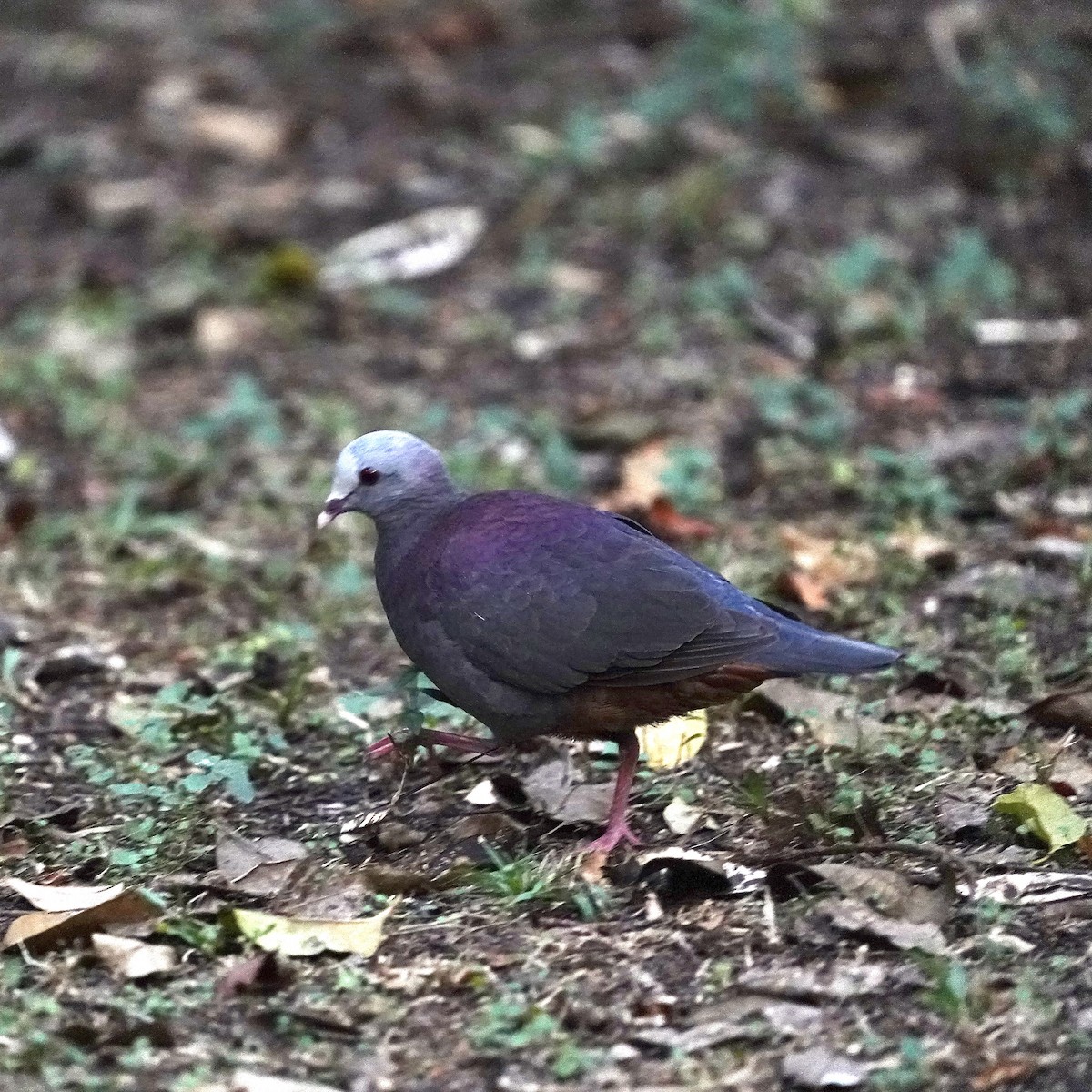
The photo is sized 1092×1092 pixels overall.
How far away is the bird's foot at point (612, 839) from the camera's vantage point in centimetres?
355

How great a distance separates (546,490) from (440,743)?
197 cm

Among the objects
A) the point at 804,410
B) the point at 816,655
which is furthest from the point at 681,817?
the point at 804,410

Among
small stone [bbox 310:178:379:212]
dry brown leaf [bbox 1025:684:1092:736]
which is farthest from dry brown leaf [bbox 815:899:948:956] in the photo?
small stone [bbox 310:178:379:212]

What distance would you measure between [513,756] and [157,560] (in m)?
1.56

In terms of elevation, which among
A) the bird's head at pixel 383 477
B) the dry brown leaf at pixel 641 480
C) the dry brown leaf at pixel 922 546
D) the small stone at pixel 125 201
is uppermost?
the bird's head at pixel 383 477

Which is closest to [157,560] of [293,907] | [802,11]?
[293,907]

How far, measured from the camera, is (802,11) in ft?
25.1

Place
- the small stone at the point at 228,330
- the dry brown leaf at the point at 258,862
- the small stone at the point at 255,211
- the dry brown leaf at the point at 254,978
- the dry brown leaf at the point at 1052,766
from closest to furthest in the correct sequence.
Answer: the dry brown leaf at the point at 254,978
the dry brown leaf at the point at 258,862
the dry brown leaf at the point at 1052,766
the small stone at the point at 228,330
the small stone at the point at 255,211

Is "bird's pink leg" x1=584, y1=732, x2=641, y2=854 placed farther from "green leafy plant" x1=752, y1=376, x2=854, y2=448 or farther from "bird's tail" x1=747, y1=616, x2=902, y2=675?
"green leafy plant" x1=752, y1=376, x2=854, y2=448

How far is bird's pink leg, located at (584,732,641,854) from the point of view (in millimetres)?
3568

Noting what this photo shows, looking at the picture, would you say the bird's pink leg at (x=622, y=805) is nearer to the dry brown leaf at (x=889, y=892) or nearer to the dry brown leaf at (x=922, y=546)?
the dry brown leaf at (x=889, y=892)

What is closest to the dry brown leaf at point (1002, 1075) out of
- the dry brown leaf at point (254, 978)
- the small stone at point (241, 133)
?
the dry brown leaf at point (254, 978)

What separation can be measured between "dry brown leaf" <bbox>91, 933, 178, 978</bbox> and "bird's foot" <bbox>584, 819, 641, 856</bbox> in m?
0.82

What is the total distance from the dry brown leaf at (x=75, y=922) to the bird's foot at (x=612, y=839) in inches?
32.5
